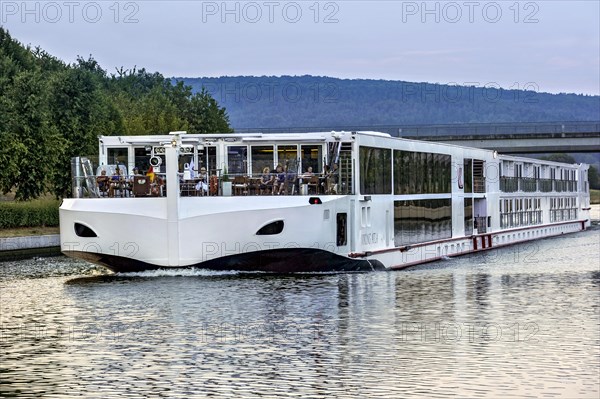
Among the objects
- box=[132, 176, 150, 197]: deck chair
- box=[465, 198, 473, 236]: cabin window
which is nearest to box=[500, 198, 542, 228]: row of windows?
box=[465, 198, 473, 236]: cabin window

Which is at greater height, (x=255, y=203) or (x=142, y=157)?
(x=142, y=157)

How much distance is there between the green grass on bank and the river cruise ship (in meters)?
23.4

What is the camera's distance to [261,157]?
4419 cm

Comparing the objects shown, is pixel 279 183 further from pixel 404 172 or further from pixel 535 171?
pixel 535 171

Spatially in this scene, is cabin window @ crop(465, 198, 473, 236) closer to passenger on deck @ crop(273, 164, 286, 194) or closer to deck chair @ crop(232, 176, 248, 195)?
passenger on deck @ crop(273, 164, 286, 194)

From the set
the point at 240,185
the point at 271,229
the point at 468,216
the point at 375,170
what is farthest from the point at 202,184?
the point at 468,216

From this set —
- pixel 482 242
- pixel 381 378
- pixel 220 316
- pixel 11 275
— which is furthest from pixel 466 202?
pixel 381 378

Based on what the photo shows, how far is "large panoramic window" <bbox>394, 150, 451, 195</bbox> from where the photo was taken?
159ft

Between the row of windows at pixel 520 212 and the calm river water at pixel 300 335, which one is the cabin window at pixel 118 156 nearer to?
the calm river water at pixel 300 335

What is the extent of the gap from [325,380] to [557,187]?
64.6 m

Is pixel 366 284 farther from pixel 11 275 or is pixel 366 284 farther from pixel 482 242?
pixel 482 242

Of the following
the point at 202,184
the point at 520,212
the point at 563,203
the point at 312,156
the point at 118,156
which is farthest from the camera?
the point at 563,203

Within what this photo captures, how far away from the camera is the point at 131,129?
9338 centimetres

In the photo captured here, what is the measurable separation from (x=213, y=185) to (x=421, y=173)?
12318 mm
